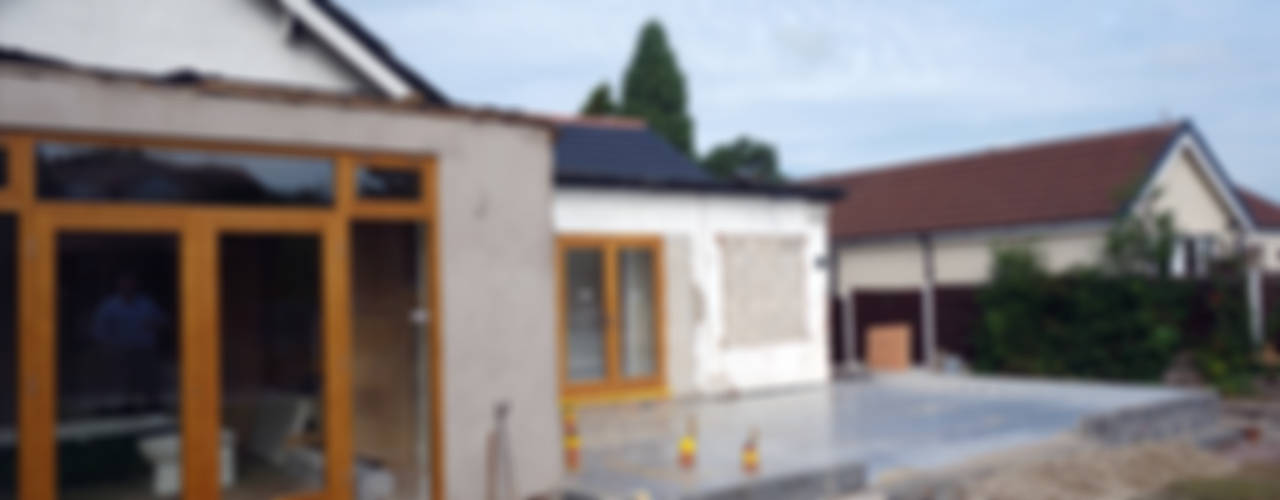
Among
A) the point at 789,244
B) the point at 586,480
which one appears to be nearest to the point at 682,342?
the point at 789,244

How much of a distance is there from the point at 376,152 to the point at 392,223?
17.7 inches

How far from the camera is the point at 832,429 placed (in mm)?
10484

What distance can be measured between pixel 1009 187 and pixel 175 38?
14819 mm

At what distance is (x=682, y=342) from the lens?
13.2 m

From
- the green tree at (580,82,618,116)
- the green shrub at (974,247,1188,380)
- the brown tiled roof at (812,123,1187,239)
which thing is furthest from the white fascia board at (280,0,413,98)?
the green tree at (580,82,618,116)

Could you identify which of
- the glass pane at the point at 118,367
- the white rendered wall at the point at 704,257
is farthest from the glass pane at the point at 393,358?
the white rendered wall at the point at 704,257

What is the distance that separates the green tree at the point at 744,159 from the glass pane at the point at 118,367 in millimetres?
28853

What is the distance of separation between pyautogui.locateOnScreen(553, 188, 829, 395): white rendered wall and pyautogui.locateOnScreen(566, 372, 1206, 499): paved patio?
0.41 m

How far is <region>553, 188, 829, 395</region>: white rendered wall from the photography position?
12609mm

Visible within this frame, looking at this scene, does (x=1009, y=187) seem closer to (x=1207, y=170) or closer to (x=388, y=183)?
(x=1207, y=170)

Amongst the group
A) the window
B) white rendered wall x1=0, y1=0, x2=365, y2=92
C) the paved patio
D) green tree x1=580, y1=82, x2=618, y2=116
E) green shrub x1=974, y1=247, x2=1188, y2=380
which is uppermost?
green tree x1=580, y1=82, x2=618, y2=116

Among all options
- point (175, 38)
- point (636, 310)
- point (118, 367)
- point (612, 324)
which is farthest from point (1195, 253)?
point (118, 367)

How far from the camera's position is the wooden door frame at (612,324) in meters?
12.3

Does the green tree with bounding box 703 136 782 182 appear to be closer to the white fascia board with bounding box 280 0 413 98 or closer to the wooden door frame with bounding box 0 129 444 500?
the white fascia board with bounding box 280 0 413 98
